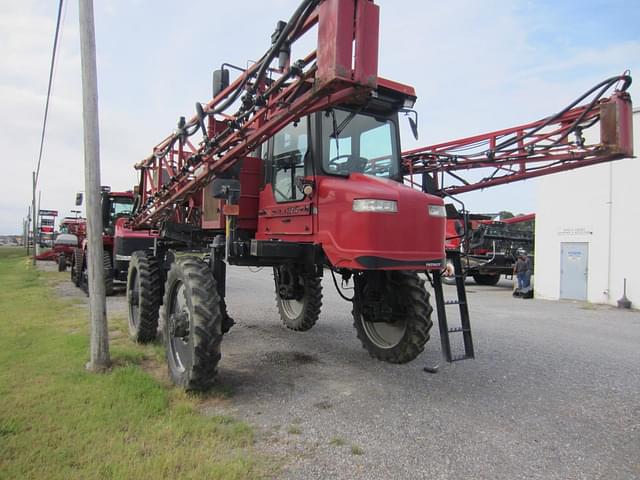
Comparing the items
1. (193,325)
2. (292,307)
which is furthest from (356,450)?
(292,307)

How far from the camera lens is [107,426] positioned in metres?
3.64

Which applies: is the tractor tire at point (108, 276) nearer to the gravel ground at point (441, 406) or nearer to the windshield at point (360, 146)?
the gravel ground at point (441, 406)

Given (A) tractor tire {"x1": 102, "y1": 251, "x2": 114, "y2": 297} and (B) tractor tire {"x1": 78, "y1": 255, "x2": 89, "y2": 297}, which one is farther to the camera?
(B) tractor tire {"x1": 78, "y1": 255, "x2": 89, "y2": 297}

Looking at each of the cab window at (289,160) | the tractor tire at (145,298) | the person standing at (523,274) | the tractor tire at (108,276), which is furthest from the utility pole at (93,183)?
the person standing at (523,274)

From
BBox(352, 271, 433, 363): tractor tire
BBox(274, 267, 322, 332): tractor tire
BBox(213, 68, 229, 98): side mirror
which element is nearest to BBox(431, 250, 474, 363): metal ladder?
BBox(352, 271, 433, 363): tractor tire

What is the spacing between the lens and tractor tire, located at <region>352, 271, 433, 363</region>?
5.14m

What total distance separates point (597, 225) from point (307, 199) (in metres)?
11.5

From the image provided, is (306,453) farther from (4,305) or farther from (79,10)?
(4,305)

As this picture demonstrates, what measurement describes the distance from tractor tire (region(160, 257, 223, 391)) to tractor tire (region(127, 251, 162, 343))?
131 cm

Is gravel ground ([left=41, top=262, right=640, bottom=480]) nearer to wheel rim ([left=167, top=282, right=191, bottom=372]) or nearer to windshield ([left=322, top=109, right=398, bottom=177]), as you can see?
wheel rim ([left=167, top=282, right=191, bottom=372])

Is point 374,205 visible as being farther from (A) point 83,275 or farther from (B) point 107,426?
(A) point 83,275

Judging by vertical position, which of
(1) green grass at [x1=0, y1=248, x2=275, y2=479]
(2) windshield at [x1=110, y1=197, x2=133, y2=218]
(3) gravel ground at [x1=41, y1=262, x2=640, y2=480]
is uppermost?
(2) windshield at [x1=110, y1=197, x2=133, y2=218]

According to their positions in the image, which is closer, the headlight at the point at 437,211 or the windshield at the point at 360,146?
the headlight at the point at 437,211

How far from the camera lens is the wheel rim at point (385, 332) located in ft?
17.9
